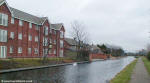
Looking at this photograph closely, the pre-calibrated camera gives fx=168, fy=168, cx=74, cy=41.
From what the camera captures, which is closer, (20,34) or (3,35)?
(3,35)

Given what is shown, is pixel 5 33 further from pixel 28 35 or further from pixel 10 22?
pixel 28 35

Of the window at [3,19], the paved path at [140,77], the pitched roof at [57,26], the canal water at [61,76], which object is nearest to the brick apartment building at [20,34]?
the window at [3,19]

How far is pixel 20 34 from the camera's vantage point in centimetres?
3522

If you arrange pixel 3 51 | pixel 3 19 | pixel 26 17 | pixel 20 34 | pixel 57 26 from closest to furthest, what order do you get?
pixel 3 51
pixel 3 19
pixel 20 34
pixel 26 17
pixel 57 26

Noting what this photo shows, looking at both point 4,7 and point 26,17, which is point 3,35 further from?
point 26,17

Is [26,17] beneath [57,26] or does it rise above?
above

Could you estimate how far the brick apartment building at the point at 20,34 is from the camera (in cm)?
3061

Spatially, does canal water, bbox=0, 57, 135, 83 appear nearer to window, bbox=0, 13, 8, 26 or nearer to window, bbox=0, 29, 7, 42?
window, bbox=0, 29, 7, 42

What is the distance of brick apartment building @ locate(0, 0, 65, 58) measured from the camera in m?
30.6

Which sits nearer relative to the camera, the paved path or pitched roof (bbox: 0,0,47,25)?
the paved path

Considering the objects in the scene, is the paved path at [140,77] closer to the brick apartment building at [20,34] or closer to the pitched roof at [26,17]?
the brick apartment building at [20,34]

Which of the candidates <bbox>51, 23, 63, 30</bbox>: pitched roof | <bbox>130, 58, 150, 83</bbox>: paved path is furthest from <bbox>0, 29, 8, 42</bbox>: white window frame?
<bbox>130, 58, 150, 83</bbox>: paved path

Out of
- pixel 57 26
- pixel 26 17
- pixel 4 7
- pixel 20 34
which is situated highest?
pixel 4 7

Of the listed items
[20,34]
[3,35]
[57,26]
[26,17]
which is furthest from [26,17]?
[57,26]
